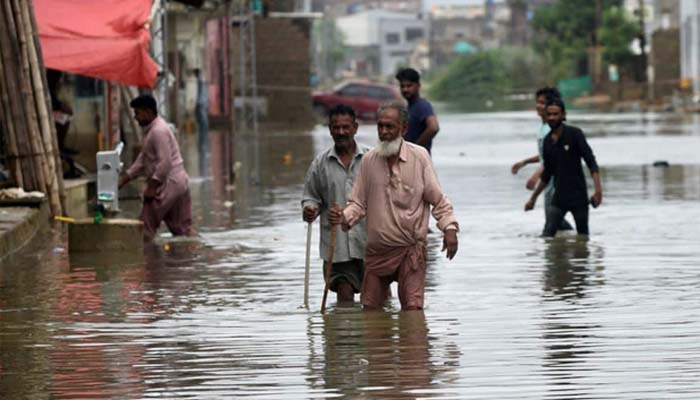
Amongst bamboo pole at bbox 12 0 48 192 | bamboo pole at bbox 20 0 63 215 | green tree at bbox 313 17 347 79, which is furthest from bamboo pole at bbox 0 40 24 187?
green tree at bbox 313 17 347 79

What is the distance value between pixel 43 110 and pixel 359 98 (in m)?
40.0

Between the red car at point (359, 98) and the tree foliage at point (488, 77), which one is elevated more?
the red car at point (359, 98)

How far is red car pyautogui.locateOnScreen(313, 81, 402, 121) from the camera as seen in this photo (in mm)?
55438

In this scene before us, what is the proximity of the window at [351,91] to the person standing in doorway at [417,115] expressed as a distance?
41.6 metres

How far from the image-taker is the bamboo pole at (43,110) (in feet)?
57.2

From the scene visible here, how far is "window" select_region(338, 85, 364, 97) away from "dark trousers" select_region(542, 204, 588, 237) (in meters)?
41.9

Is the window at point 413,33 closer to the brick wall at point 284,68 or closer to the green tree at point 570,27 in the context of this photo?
the green tree at point 570,27

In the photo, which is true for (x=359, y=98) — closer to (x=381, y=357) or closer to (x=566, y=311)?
(x=566, y=311)

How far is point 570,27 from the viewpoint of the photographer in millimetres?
88562

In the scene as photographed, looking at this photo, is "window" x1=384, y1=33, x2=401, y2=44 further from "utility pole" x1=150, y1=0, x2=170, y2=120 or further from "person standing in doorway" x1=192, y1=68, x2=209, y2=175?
"utility pole" x1=150, y1=0, x2=170, y2=120

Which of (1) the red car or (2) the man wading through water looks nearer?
(2) the man wading through water

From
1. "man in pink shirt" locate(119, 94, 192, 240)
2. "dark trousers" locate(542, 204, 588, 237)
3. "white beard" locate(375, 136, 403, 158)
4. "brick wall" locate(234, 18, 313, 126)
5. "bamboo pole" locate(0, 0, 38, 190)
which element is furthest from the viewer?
"brick wall" locate(234, 18, 313, 126)

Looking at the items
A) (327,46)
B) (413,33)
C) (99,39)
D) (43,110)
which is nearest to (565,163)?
(43,110)

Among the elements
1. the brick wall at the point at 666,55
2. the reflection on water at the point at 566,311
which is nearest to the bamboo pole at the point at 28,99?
the reflection on water at the point at 566,311
